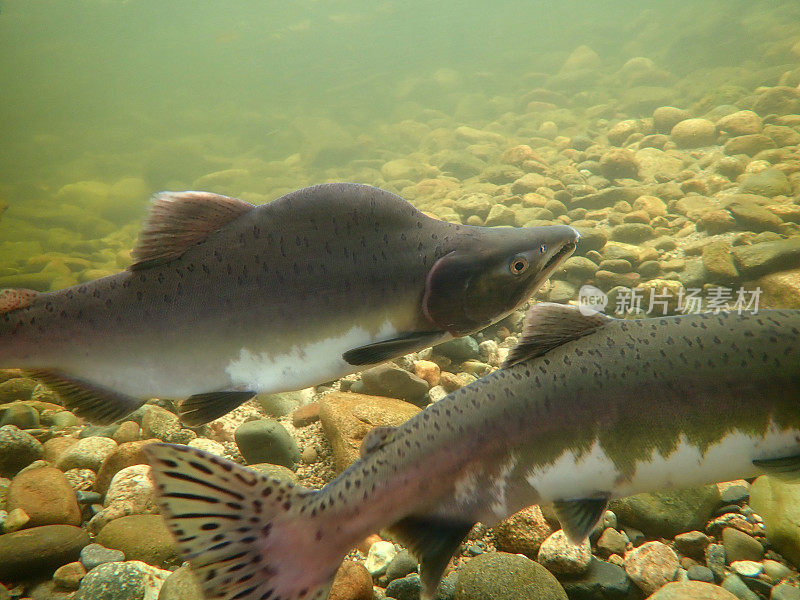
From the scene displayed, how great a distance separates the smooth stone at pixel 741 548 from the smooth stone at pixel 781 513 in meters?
0.09

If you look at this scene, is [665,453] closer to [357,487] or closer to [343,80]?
[357,487]

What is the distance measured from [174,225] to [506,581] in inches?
78.8

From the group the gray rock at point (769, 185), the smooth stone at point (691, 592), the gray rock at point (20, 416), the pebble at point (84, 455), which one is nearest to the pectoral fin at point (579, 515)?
the smooth stone at point (691, 592)

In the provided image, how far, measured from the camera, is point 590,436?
5.49 ft

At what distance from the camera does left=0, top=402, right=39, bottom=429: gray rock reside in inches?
141

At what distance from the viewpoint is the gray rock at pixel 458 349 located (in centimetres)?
409

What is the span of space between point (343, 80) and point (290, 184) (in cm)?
3622

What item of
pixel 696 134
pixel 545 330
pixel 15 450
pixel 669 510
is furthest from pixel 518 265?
pixel 696 134

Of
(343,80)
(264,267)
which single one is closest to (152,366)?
(264,267)

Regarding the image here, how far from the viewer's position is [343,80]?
5378cm

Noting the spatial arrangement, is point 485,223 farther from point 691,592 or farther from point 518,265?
point 691,592

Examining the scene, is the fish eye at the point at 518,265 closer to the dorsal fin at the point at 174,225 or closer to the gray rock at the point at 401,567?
the dorsal fin at the point at 174,225

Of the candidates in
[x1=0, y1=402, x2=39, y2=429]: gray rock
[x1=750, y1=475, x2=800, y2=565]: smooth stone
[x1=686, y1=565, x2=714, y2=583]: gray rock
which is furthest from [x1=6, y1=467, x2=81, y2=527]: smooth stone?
[x1=750, y1=475, x2=800, y2=565]: smooth stone

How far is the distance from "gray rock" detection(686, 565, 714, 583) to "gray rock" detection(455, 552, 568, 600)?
0.66 meters
